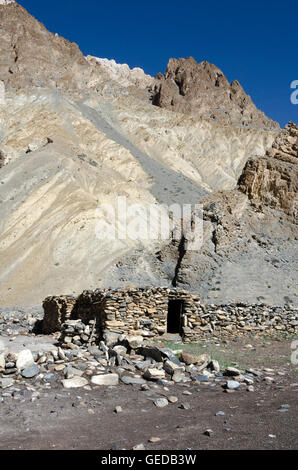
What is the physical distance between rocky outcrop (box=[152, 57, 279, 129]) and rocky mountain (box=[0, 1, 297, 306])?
598 mm

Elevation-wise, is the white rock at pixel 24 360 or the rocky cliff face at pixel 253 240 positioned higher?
the rocky cliff face at pixel 253 240

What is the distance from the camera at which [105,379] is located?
6.69 meters

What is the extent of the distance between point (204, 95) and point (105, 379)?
4712 inches

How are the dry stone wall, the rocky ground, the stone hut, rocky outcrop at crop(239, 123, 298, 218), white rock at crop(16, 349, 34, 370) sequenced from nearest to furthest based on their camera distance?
1. the rocky ground
2. white rock at crop(16, 349, 34, 370)
3. the dry stone wall
4. the stone hut
5. rocky outcrop at crop(239, 123, 298, 218)

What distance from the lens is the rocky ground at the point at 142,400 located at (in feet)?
14.8

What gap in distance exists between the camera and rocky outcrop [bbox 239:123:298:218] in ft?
64.0

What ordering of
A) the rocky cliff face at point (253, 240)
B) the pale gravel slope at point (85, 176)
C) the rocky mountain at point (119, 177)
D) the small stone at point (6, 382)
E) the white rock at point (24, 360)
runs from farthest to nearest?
1. the pale gravel slope at point (85, 176)
2. the rocky mountain at point (119, 177)
3. the rocky cliff face at point (253, 240)
4. the white rock at point (24, 360)
5. the small stone at point (6, 382)

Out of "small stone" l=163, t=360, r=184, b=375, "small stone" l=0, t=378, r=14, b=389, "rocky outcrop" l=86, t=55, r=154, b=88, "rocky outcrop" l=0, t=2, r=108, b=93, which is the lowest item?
"small stone" l=0, t=378, r=14, b=389

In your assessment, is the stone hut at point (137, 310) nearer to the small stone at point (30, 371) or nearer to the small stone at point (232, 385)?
the small stone at point (30, 371)

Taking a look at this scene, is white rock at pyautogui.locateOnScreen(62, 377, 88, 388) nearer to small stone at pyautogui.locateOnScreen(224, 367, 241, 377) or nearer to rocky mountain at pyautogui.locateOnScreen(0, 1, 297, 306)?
small stone at pyautogui.locateOnScreen(224, 367, 241, 377)

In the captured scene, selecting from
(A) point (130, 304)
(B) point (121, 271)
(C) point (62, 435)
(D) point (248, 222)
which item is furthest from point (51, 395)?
(B) point (121, 271)

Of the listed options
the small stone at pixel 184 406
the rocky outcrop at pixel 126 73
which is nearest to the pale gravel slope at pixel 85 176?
the small stone at pixel 184 406

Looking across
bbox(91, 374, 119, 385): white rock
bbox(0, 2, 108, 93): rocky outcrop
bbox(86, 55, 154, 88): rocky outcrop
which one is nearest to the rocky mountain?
bbox(0, 2, 108, 93): rocky outcrop

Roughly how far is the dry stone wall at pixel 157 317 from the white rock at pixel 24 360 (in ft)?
9.52
